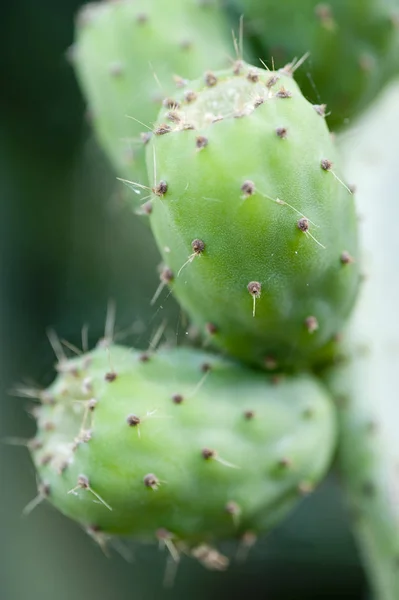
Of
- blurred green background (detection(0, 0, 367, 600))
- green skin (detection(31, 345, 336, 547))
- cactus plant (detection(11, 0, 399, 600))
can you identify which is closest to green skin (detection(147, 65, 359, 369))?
cactus plant (detection(11, 0, 399, 600))

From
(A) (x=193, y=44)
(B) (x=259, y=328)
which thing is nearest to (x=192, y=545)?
(B) (x=259, y=328)

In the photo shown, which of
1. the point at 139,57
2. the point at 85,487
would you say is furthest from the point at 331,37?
the point at 85,487

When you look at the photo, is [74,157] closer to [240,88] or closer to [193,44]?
[193,44]

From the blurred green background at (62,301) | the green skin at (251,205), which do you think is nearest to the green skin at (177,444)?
the green skin at (251,205)

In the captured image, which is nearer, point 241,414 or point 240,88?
point 240,88

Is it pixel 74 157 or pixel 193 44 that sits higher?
pixel 193 44

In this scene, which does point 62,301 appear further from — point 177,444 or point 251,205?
point 251,205
